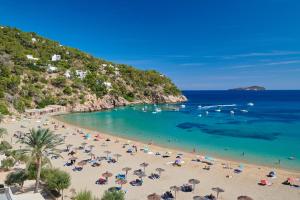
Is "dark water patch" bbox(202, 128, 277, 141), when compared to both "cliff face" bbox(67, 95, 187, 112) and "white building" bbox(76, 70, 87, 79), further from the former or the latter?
"white building" bbox(76, 70, 87, 79)

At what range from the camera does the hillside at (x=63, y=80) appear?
78.4 meters

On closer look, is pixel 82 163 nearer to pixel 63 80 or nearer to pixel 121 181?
pixel 121 181

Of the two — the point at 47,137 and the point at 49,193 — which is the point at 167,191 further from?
the point at 47,137

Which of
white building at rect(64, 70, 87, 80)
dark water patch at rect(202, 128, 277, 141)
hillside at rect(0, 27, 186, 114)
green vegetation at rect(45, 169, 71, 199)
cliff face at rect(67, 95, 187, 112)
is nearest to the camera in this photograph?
green vegetation at rect(45, 169, 71, 199)

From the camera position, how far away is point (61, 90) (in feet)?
295

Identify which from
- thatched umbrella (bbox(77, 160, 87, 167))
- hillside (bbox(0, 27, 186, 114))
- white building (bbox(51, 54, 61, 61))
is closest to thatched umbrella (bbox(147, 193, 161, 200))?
thatched umbrella (bbox(77, 160, 87, 167))

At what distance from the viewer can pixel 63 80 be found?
92.3 m

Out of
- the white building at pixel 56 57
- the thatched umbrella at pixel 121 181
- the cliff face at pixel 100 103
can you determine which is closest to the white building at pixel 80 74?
the cliff face at pixel 100 103

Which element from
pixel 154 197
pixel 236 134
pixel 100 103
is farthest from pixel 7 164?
pixel 100 103

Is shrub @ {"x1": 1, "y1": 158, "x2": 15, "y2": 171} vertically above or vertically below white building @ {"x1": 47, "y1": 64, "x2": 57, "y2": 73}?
below

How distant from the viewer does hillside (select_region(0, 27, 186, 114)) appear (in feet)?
257

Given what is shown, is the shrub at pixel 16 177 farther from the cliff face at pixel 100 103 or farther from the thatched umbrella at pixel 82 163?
the cliff face at pixel 100 103

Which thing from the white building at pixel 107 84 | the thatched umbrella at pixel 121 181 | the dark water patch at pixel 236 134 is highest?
the white building at pixel 107 84

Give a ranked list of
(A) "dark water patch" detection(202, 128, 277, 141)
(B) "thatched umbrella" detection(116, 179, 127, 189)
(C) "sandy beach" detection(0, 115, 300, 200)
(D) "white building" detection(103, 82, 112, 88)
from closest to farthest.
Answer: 1. (C) "sandy beach" detection(0, 115, 300, 200)
2. (B) "thatched umbrella" detection(116, 179, 127, 189)
3. (A) "dark water patch" detection(202, 128, 277, 141)
4. (D) "white building" detection(103, 82, 112, 88)
